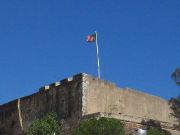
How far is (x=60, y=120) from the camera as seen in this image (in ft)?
101

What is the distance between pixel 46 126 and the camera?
2962 cm

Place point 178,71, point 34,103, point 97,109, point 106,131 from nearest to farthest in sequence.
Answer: point 106,131 < point 178,71 < point 97,109 < point 34,103

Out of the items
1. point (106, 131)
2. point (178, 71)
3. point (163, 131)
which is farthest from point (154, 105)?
point (106, 131)

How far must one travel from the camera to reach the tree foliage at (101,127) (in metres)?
26.7

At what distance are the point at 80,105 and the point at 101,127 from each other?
326cm

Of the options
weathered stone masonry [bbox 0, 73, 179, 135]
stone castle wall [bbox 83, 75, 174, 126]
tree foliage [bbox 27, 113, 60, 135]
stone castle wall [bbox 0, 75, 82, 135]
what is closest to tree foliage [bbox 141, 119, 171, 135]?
weathered stone masonry [bbox 0, 73, 179, 135]

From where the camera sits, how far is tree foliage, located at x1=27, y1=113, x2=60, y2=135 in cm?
2962

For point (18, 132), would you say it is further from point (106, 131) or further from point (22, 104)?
point (106, 131)

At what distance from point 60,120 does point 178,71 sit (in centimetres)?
705

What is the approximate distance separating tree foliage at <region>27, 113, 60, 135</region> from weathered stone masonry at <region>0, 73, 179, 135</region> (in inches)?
16.7

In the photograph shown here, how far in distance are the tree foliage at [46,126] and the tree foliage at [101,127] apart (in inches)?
100

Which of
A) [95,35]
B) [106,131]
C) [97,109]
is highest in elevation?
[95,35]

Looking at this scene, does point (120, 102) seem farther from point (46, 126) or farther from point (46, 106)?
point (46, 126)

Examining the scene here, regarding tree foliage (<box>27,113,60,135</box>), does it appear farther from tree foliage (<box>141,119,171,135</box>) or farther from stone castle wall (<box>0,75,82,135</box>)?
tree foliage (<box>141,119,171,135</box>)
